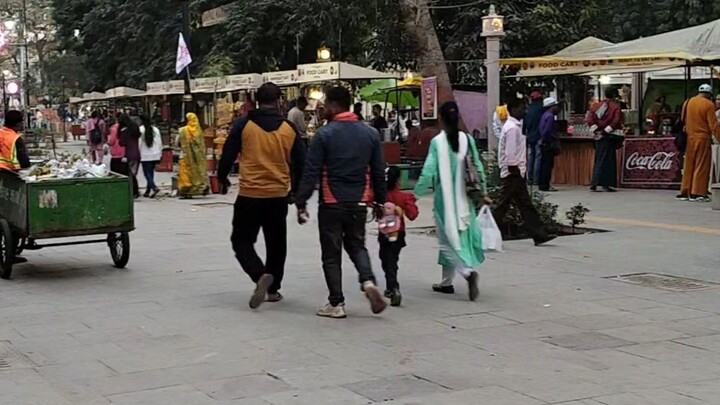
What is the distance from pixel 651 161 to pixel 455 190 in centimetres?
1088

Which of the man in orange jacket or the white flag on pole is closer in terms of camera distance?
the man in orange jacket

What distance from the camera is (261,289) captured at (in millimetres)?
8094

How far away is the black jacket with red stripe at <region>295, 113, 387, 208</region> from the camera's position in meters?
7.68

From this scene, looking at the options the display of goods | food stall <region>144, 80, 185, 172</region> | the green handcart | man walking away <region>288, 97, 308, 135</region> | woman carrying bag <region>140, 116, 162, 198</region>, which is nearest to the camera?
the green handcart

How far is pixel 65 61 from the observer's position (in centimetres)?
6228

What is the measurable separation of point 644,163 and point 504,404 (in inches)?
547

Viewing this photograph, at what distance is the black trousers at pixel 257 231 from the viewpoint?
27.0 ft

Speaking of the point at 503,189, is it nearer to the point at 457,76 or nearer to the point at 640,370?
the point at 640,370

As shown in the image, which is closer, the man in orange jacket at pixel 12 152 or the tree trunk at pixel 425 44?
the man in orange jacket at pixel 12 152

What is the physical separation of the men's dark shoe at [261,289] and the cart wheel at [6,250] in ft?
10.0

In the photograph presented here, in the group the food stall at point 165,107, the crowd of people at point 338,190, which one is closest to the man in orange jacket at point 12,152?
the crowd of people at point 338,190

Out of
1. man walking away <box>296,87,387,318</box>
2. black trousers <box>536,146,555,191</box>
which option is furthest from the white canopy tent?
man walking away <box>296,87,387,318</box>

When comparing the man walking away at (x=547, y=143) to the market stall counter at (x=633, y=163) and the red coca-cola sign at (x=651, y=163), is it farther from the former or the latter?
the red coca-cola sign at (x=651, y=163)

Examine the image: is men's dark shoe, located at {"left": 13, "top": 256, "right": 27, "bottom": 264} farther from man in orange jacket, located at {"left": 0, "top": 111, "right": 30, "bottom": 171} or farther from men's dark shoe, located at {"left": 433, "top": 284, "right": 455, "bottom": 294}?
men's dark shoe, located at {"left": 433, "top": 284, "right": 455, "bottom": 294}
